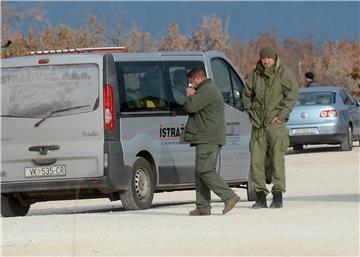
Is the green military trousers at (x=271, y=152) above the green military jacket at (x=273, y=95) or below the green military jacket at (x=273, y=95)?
below

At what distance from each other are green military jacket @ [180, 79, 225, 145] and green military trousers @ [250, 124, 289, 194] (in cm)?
85

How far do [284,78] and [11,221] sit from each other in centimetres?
356

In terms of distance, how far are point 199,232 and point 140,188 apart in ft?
14.6

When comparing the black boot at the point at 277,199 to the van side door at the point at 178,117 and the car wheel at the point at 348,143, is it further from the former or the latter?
the car wheel at the point at 348,143

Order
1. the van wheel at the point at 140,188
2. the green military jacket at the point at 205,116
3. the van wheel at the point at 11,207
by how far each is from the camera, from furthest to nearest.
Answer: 1. the van wheel at the point at 11,207
2. the van wheel at the point at 140,188
3. the green military jacket at the point at 205,116

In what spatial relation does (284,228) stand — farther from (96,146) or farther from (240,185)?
(240,185)

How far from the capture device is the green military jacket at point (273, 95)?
16391 millimetres

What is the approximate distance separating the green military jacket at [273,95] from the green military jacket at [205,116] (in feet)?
2.76

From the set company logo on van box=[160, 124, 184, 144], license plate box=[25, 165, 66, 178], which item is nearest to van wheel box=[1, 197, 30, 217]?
license plate box=[25, 165, 66, 178]

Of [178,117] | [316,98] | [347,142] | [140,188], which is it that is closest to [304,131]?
[316,98]

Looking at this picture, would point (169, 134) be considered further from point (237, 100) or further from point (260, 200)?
point (260, 200)

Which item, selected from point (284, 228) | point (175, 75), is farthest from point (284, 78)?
point (284, 228)

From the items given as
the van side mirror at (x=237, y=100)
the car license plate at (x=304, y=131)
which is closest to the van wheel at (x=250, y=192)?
the van side mirror at (x=237, y=100)

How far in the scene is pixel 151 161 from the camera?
17.9 metres
